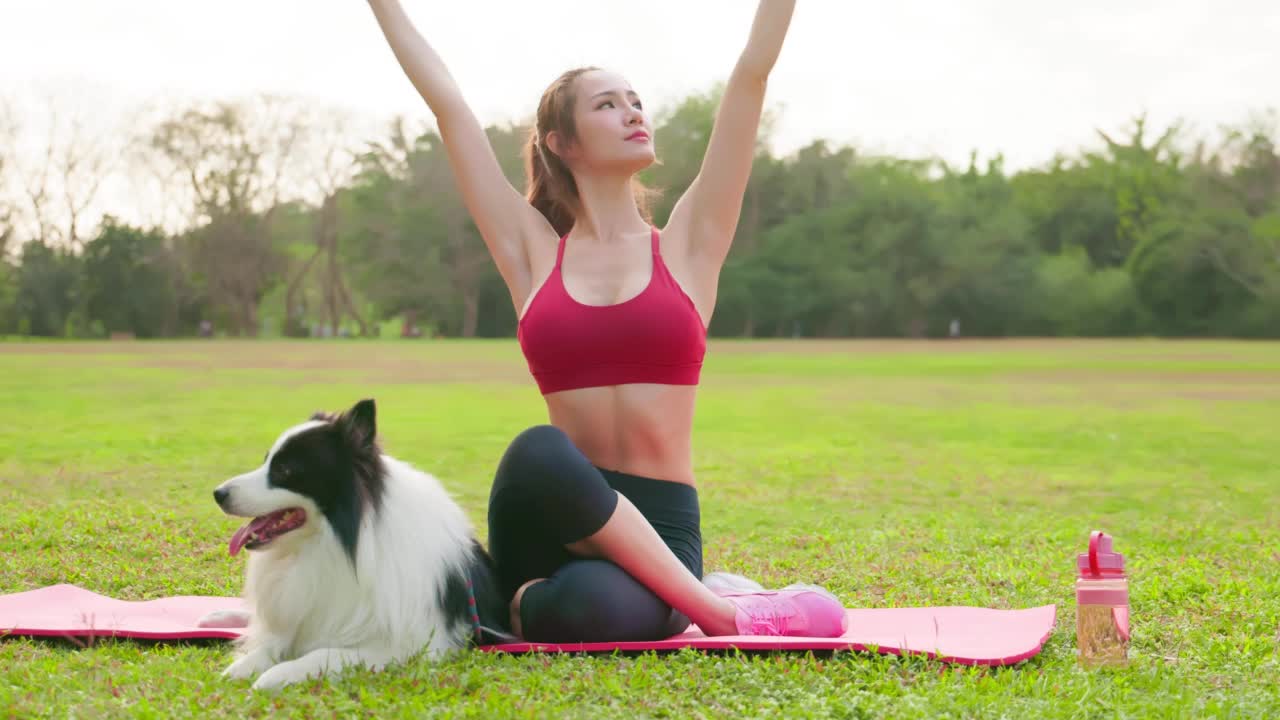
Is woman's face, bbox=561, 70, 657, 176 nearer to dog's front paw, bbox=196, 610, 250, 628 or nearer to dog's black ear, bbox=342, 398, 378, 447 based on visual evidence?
dog's black ear, bbox=342, 398, 378, 447

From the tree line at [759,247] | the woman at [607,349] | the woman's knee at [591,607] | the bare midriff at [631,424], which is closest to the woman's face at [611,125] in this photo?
the woman at [607,349]

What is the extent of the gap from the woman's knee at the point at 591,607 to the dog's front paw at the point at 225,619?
989mm

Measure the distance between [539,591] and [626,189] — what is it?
122cm

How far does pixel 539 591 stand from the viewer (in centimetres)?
331

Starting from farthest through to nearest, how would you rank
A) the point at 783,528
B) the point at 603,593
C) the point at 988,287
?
1. the point at 988,287
2. the point at 783,528
3. the point at 603,593

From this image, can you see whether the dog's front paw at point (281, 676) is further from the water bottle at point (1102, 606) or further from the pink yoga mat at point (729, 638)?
the water bottle at point (1102, 606)

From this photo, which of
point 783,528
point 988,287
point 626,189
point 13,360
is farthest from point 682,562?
point 988,287

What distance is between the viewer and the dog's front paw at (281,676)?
9.68 feet

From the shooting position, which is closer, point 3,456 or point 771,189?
point 3,456

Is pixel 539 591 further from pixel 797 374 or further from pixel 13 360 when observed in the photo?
pixel 13 360

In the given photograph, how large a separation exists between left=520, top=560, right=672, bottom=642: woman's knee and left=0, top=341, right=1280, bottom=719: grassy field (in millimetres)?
100

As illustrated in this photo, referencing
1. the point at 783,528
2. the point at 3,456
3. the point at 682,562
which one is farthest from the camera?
the point at 3,456

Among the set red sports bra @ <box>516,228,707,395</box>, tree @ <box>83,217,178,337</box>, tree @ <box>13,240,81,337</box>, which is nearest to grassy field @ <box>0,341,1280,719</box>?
red sports bra @ <box>516,228,707,395</box>

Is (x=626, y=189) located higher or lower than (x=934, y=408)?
higher
